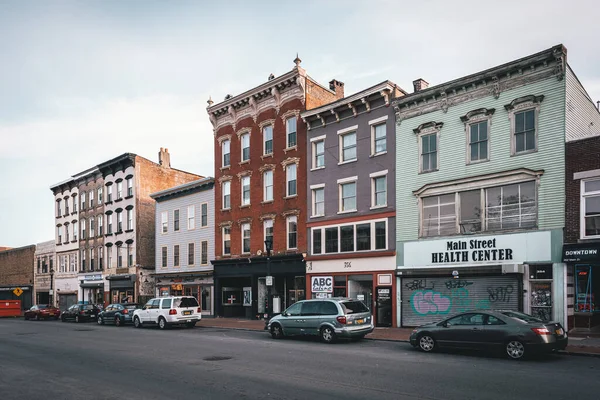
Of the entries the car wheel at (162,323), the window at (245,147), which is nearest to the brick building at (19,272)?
the window at (245,147)

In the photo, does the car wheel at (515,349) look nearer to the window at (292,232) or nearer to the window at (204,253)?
the window at (292,232)

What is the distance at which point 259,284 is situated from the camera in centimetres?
3412

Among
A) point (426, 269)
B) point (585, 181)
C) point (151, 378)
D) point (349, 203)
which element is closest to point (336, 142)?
point (349, 203)

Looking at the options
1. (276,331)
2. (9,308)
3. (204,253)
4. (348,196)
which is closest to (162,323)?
(276,331)

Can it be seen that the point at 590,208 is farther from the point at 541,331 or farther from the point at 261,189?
the point at 261,189

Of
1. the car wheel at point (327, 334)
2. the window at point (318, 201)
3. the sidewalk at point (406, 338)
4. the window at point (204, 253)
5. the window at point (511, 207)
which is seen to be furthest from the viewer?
the window at point (204, 253)

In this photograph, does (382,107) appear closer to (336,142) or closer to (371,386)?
(336,142)

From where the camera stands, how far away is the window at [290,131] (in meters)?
32.6

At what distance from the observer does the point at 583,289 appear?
2020 centimetres

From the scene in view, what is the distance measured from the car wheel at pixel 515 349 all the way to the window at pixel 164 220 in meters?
32.5

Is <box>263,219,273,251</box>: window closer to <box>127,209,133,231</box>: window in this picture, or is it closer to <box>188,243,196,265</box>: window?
<box>188,243,196,265</box>: window

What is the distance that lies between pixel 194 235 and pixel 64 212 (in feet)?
82.0

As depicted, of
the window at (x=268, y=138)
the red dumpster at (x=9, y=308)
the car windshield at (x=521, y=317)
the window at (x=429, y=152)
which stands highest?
the window at (x=268, y=138)

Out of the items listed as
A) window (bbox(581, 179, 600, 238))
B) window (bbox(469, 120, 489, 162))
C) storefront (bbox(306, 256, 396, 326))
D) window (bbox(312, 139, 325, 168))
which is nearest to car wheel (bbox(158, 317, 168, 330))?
storefront (bbox(306, 256, 396, 326))
